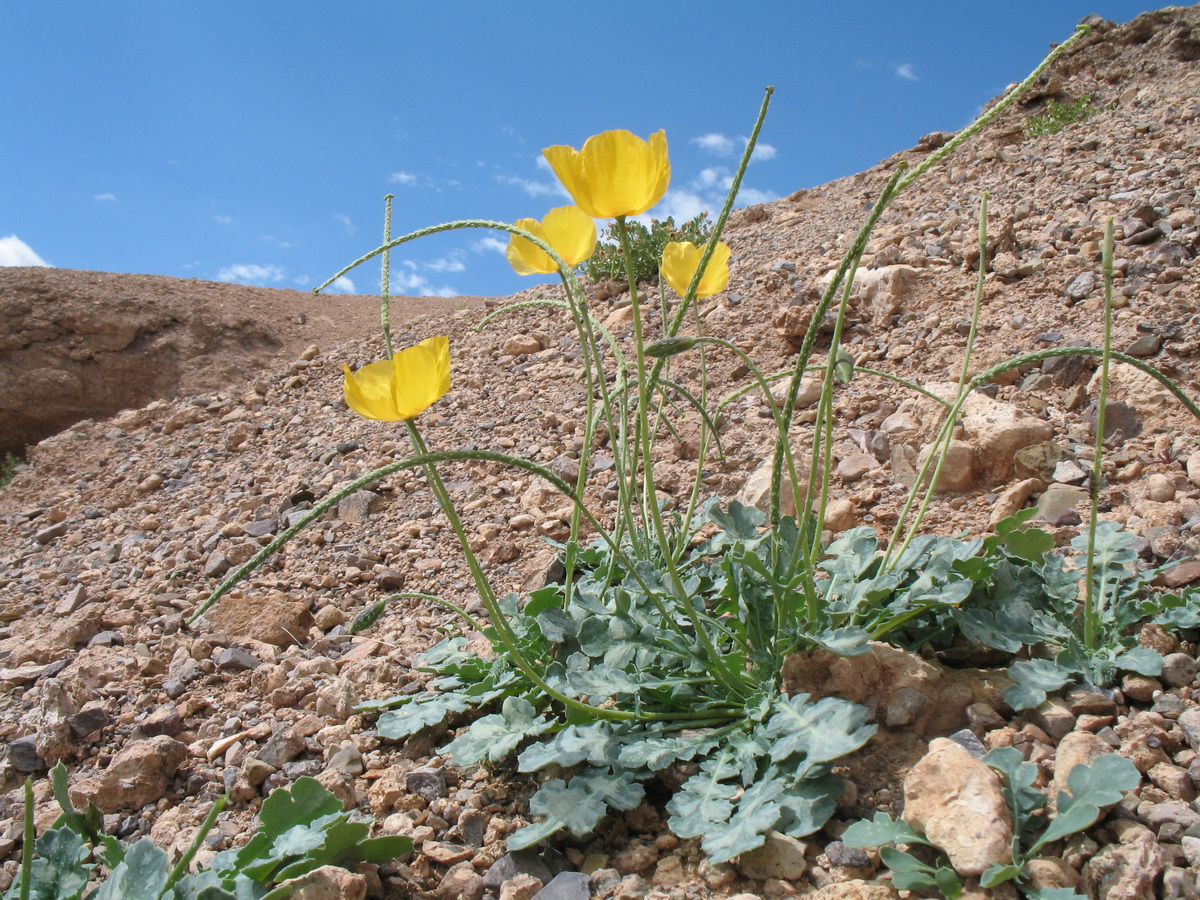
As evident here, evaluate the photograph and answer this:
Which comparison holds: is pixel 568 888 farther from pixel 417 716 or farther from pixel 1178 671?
pixel 1178 671

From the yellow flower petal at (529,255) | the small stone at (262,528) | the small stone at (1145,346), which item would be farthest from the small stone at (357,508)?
the small stone at (1145,346)

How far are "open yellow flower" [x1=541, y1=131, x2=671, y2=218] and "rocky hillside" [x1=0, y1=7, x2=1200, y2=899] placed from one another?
41.5 inches

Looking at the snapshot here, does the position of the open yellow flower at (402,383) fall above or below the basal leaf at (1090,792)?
above

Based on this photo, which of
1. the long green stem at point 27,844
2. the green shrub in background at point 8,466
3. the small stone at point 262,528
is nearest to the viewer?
the long green stem at point 27,844

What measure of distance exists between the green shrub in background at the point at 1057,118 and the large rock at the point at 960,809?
4821 millimetres

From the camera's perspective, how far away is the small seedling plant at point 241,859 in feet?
4.15

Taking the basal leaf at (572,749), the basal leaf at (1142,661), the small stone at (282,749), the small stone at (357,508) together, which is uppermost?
the small stone at (357,508)

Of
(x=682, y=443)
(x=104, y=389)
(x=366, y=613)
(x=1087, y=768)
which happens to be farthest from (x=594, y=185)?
(x=104, y=389)

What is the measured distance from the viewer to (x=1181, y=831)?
48.5 inches

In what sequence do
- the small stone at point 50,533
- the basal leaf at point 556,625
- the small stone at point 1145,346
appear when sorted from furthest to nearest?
the small stone at point 50,533
the small stone at point 1145,346
the basal leaf at point 556,625

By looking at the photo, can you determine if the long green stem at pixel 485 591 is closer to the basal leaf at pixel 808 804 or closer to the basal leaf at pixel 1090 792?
the basal leaf at pixel 808 804

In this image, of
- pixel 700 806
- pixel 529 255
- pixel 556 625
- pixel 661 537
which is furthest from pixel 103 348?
pixel 700 806

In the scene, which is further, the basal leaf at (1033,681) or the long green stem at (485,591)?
the basal leaf at (1033,681)

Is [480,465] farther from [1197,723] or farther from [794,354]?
[1197,723]
